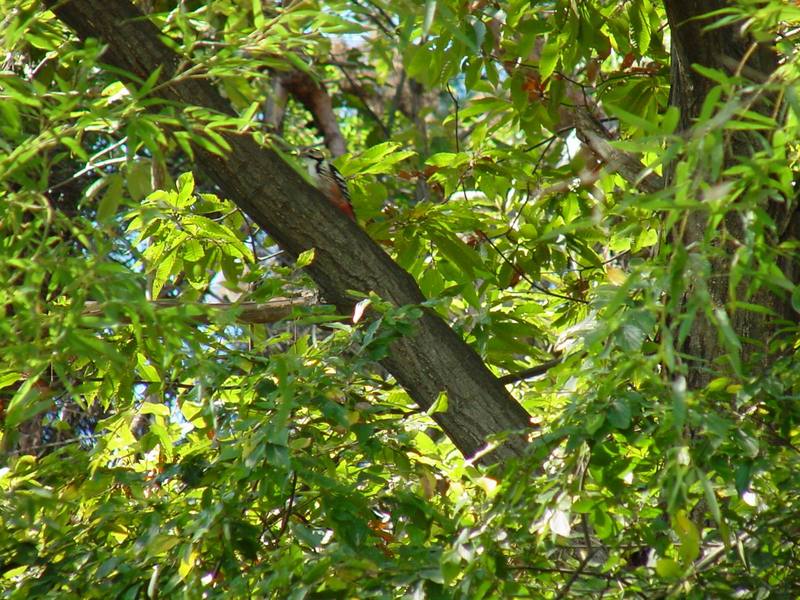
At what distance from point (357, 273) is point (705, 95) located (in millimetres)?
748

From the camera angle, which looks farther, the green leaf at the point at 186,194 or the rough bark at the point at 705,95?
the green leaf at the point at 186,194

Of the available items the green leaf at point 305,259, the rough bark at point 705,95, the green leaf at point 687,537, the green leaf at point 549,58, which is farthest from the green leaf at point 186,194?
the green leaf at point 687,537

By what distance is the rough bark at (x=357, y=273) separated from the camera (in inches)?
72.4

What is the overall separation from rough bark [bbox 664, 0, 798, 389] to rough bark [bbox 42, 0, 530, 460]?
0.42 m

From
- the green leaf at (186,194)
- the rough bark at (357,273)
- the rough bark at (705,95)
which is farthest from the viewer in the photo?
the green leaf at (186,194)

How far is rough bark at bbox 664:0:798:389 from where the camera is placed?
1.69 meters

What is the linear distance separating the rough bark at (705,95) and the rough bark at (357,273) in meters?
0.42

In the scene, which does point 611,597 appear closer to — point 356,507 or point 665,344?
point 356,507

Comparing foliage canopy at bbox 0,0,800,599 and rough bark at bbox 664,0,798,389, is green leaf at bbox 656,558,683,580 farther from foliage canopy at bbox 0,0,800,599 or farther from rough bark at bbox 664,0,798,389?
rough bark at bbox 664,0,798,389

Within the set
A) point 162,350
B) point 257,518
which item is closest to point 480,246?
point 257,518

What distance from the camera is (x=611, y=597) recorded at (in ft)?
4.60

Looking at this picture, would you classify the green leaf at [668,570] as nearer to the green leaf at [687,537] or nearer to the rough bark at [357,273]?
the green leaf at [687,537]

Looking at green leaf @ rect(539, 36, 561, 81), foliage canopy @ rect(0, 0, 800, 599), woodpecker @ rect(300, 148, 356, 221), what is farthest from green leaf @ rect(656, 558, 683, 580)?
woodpecker @ rect(300, 148, 356, 221)

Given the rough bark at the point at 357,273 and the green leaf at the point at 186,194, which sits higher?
the green leaf at the point at 186,194
